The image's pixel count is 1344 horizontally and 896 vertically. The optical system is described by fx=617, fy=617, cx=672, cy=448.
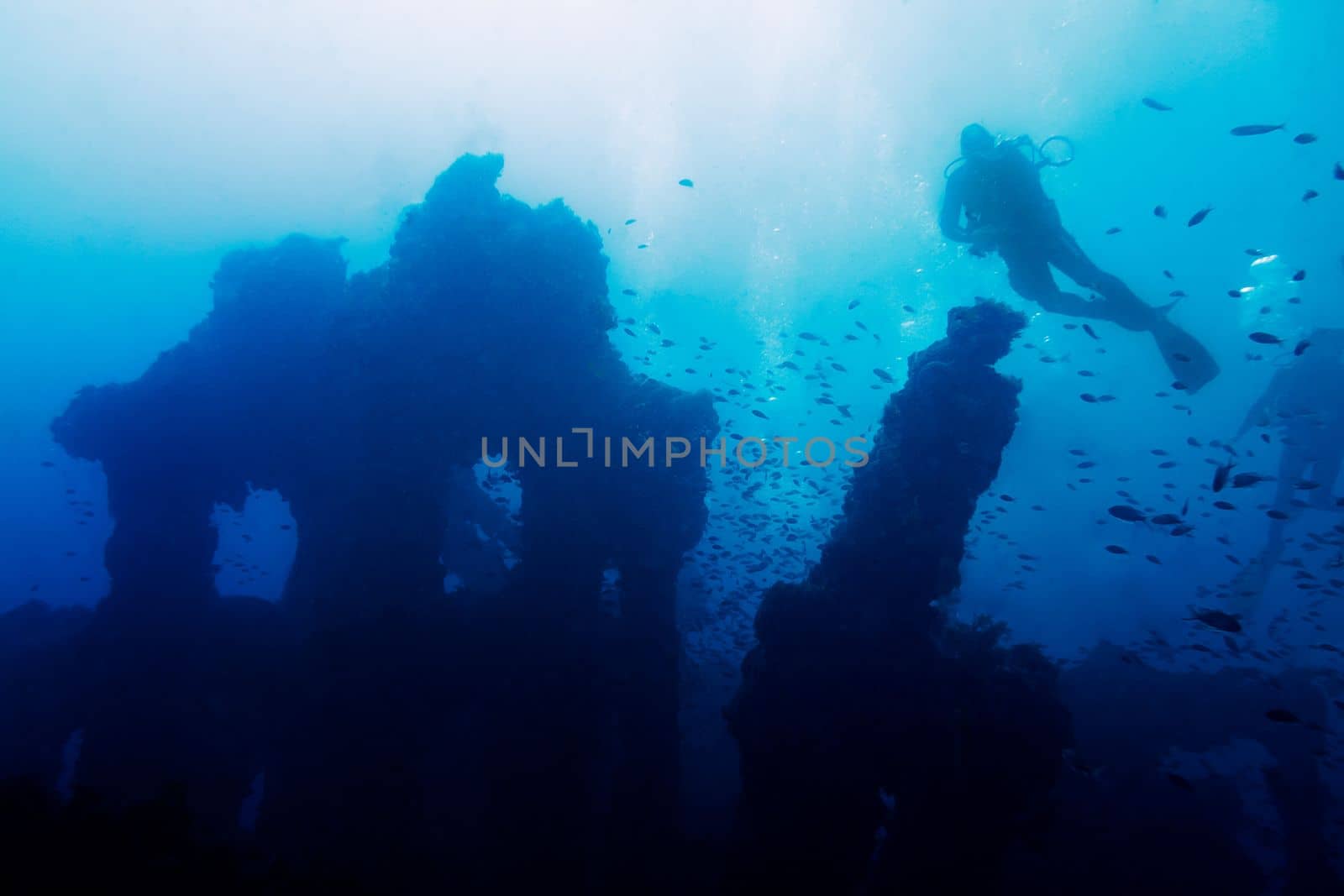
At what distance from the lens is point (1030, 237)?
1282 cm

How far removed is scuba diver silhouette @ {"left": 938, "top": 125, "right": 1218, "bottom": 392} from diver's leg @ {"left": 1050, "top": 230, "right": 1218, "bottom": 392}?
0.05ft

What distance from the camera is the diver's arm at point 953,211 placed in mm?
12703

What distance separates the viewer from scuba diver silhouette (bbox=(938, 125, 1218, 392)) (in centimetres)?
1225

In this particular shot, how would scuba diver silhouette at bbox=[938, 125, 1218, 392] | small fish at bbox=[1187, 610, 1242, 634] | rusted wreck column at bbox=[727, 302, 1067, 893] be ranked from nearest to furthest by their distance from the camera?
small fish at bbox=[1187, 610, 1242, 634] → rusted wreck column at bbox=[727, 302, 1067, 893] → scuba diver silhouette at bbox=[938, 125, 1218, 392]

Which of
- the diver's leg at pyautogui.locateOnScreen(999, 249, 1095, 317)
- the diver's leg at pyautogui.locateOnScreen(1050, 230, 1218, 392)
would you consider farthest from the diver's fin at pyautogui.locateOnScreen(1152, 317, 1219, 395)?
the diver's leg at pyautogui.locateOnScreen(999, 249, 1095, 317)

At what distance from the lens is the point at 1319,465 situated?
23.0 meters

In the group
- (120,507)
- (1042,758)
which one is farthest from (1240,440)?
(120,507)

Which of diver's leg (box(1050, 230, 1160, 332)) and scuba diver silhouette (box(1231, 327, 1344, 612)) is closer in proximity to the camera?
diver's leg (box(1050, 230, 1160, 332))

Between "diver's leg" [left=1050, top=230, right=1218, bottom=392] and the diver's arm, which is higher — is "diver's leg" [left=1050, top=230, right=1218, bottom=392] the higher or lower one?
the lower one

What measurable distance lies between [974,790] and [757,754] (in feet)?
11.2

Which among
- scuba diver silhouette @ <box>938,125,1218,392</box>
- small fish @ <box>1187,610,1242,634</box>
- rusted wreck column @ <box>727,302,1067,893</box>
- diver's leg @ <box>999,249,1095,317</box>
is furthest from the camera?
diver's leg @ <box>999,249,1095,317</box>

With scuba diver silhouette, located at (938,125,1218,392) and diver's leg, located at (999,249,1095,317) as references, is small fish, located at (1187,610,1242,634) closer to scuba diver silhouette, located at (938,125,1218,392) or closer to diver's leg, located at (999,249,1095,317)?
scuba diver silhouette, located at (938,125,1218,392)

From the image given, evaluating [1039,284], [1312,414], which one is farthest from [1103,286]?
[1312,414]

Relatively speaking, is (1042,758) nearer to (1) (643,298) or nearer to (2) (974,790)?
(2) (974,790)
